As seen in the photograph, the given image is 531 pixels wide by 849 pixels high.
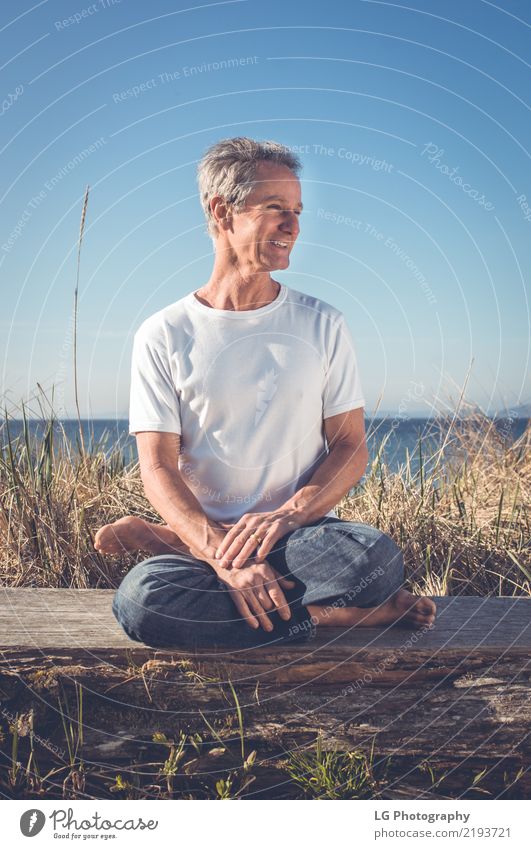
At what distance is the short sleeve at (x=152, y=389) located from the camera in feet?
9.68

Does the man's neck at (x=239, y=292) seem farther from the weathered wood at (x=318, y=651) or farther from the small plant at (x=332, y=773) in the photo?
the small plant at (x=332, y=773)

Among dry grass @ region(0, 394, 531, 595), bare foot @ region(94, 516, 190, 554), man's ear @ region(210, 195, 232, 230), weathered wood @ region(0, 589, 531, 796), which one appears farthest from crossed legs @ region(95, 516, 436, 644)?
man's ear @ region(210, 195, 232, 230)

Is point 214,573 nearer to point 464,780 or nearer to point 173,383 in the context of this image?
point 173,383

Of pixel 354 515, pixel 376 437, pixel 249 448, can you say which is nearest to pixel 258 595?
pixel 249 448

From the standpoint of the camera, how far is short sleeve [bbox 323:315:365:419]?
3.05 metres

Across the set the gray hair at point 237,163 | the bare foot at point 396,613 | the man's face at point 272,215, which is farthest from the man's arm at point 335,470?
the gray hair at point 237,163

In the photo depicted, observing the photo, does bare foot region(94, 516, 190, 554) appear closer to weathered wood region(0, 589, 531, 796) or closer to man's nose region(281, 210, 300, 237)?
weathered wood region(0, 589, 531, 796)

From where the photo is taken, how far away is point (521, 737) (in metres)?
2.67

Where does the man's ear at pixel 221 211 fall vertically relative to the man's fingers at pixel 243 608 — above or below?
above

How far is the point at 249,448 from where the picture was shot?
296 cm

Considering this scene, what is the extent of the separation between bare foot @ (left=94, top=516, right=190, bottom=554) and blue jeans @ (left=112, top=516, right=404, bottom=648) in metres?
0.54

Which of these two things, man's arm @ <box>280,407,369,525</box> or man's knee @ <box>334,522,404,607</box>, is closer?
man's knee @ <box>334,522,404,607</box>

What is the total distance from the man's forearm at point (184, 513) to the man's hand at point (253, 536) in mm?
59
